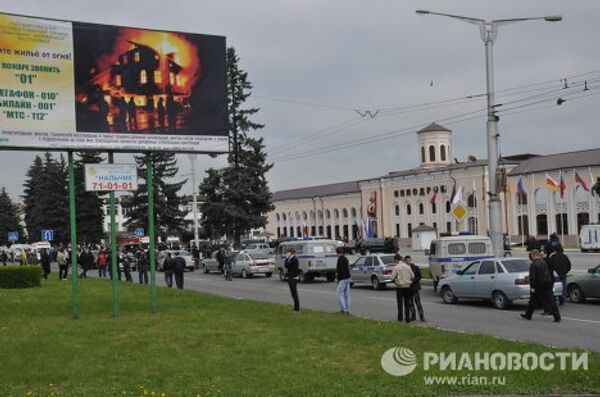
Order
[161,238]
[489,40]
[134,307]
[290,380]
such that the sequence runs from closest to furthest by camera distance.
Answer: [290,380], [134,307], [489,40], [161,238]

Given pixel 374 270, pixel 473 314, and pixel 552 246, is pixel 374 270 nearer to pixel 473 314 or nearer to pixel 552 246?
pixel 552 246

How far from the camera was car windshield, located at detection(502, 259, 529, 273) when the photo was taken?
20.3 metres

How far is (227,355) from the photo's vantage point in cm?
1193

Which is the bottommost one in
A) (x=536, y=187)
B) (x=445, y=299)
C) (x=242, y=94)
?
(x=445, y=299)

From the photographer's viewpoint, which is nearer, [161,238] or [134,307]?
[134,307]

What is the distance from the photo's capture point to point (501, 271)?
67.4ft

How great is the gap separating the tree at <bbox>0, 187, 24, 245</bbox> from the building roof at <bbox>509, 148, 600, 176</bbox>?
223 feet

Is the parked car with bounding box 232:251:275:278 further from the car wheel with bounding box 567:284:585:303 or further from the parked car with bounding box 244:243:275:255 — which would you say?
the car wheel with bounding box 567:284:585:303

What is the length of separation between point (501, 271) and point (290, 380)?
12.3m

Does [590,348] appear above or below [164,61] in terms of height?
below

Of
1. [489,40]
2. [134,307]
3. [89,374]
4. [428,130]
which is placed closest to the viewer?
[89,374]

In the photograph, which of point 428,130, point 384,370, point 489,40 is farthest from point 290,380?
point 428,130

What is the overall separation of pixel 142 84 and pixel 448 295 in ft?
35.6

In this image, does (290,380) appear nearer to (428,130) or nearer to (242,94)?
(242,94)
